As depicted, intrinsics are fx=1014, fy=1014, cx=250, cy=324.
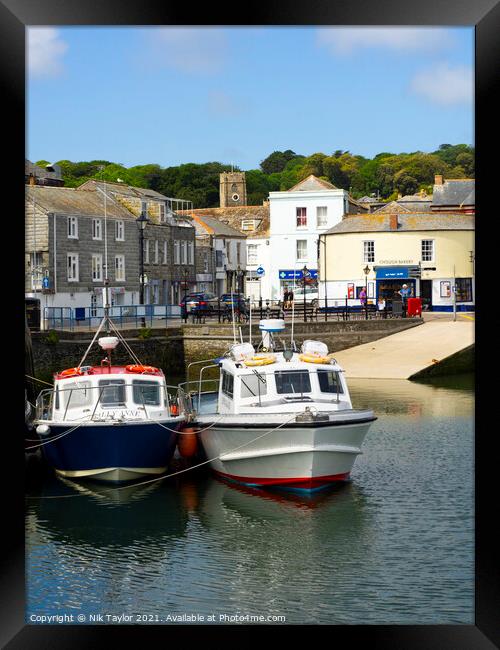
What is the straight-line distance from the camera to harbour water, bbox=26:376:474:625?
32.5 ft

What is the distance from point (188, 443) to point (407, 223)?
90.4 feet

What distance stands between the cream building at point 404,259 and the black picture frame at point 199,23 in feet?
110

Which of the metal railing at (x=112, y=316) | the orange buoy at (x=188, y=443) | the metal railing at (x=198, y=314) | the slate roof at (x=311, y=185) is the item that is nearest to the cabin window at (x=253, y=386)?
the orange buoy at (x=188, y=443)

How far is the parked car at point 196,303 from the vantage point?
119ft

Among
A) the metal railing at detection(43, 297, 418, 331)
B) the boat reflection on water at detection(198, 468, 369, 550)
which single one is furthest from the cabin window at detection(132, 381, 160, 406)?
the metal railing at detection(43, 297, 418, 331)

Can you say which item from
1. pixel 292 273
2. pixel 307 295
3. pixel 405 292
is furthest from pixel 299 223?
pixel 405 292

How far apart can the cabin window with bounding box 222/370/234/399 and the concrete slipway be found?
14094mm

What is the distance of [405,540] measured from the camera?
1221 cm

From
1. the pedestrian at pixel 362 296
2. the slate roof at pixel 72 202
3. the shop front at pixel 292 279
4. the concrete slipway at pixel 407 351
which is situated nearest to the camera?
the concrete slipway at pixel 407 351

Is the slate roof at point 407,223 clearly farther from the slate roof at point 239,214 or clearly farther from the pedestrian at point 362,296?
the slate roof at point 239,214

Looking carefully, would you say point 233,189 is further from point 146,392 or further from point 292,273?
point 146,392

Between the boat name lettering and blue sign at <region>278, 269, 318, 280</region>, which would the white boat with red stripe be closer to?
the boat name lettering
